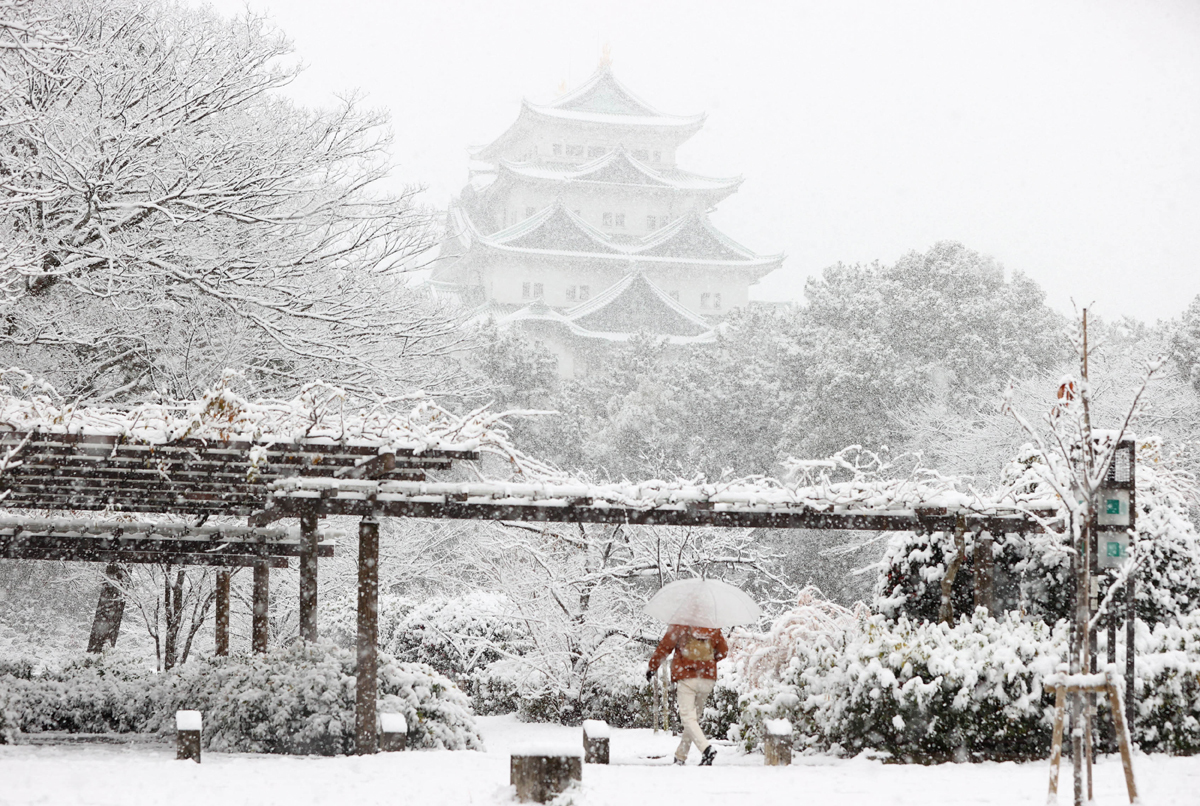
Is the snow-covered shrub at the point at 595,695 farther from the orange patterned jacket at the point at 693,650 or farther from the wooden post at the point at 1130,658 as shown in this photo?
the wooden post at the point at 1130,658

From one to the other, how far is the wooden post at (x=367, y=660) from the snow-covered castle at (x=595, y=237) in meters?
39.2

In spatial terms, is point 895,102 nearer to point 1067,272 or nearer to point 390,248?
point 1067,272

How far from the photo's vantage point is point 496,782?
736cm

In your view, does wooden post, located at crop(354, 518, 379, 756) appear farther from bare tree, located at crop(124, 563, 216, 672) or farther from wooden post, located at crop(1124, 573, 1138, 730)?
bare tree, located at crop(124, 563, 216, 672)

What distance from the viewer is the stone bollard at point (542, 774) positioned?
251 inches

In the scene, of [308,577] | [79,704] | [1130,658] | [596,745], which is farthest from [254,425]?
[1130,658]

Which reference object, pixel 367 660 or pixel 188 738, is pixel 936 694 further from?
pixel 188 738

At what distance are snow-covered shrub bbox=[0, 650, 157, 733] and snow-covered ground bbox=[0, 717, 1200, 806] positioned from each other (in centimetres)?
259

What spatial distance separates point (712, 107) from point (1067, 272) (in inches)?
1692

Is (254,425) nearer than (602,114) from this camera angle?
Yes

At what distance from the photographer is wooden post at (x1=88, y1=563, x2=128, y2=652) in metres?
18.2

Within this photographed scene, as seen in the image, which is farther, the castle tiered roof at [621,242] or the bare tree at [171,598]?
the castle tiered roof at [621,242]

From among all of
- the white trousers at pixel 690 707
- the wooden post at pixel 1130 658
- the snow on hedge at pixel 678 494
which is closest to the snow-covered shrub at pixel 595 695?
the white trousers at pixel 690 707

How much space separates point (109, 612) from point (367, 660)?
11500mm
